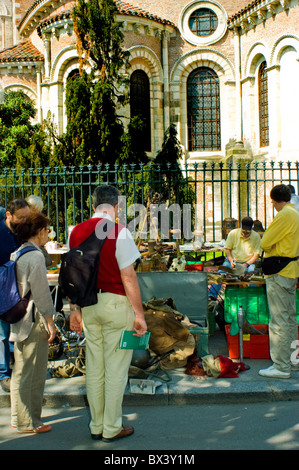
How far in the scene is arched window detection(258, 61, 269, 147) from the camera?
20703mm

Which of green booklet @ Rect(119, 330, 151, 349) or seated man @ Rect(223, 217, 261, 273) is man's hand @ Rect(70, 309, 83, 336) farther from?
seated man @ Rect(223, 217, 261, 273)

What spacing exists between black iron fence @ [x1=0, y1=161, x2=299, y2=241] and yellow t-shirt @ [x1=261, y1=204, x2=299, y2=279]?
390 cm

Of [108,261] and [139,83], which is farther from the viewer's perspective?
[139,83]

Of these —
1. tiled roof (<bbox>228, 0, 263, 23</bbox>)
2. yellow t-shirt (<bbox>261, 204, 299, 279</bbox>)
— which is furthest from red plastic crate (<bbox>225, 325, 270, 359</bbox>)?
tiled roof (<bbox>228, 0, 263, 23</bbox>)

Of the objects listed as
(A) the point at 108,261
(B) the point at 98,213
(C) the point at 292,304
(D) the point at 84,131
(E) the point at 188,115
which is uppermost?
(E) the point at 188,115

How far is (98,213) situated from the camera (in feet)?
Result: 13.4

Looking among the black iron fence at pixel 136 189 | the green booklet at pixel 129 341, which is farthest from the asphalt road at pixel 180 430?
the black iron fence at pixel 136 189

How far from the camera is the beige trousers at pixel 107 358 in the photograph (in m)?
3.89
